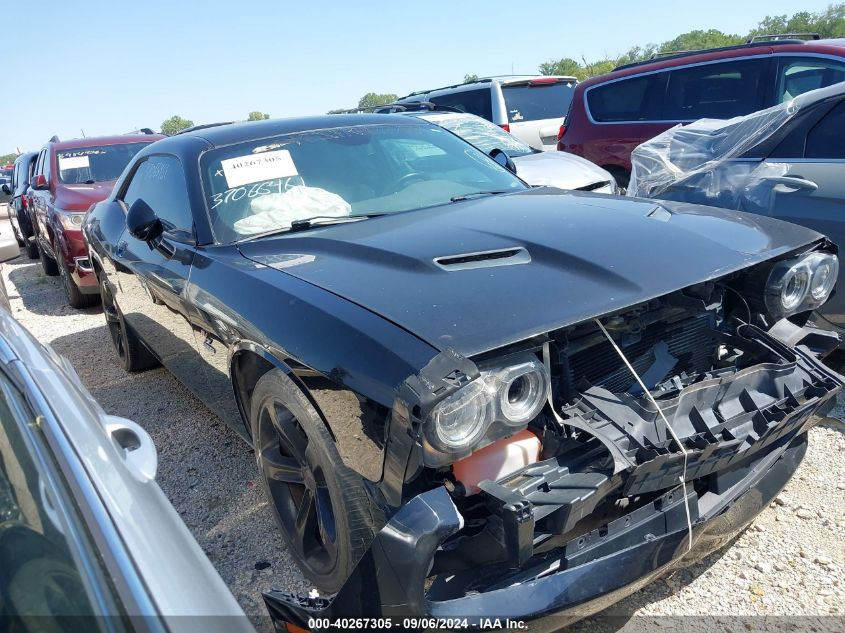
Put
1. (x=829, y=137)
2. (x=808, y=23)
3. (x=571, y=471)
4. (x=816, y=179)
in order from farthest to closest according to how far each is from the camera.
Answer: (x=808, y=23) < (x=829, y=137) < (x=816, y=179) < (x=571, y=471)

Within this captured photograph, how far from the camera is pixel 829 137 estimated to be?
3783 millimetres

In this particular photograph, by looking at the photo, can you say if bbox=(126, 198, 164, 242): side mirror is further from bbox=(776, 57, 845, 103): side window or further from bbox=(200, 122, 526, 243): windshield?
bbox=(776, 57, 845, 103): side window

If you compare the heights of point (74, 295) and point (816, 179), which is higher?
point (816, 179)

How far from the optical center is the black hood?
1.83m

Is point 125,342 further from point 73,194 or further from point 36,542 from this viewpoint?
point 36,542

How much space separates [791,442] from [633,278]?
768mm

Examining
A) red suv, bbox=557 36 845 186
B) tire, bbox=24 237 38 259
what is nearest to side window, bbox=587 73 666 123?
red suv, bbox=557 36 845 186

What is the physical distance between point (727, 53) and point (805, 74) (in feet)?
2.58

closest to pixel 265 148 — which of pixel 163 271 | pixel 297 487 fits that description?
pixel 163 271

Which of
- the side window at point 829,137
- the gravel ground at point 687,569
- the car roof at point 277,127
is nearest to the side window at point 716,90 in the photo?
the side window at point 829,137

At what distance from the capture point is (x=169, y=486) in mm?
3232

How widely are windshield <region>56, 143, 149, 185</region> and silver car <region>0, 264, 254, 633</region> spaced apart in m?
6.93

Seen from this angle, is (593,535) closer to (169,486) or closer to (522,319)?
(522,319)

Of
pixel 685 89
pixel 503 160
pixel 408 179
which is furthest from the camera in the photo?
pixel 685 89
